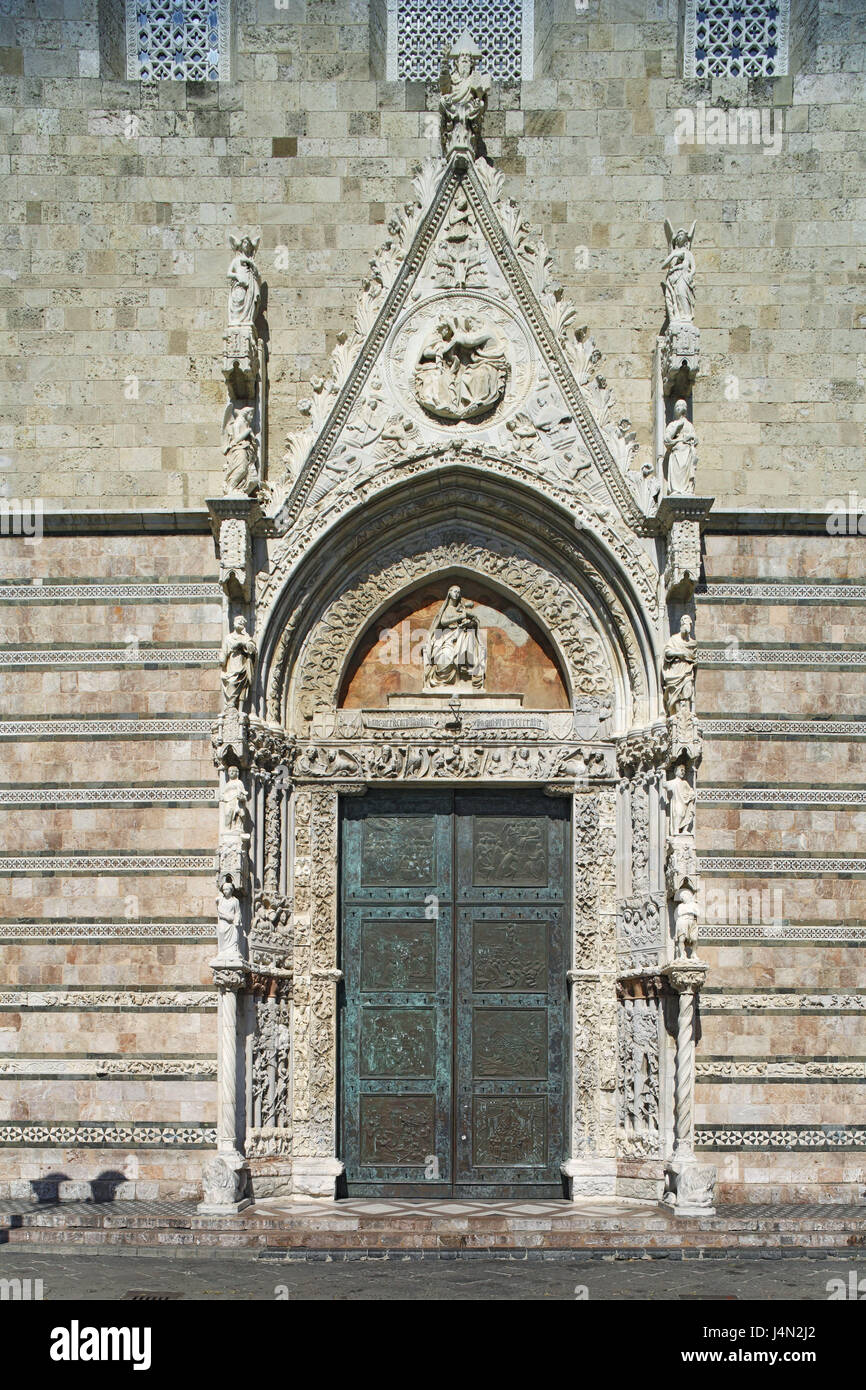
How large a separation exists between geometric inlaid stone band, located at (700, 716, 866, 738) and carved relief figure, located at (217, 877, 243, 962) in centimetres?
444

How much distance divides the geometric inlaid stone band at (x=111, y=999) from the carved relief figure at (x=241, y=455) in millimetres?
4365

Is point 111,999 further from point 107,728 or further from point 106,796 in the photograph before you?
point 107,728

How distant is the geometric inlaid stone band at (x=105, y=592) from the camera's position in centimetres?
1491

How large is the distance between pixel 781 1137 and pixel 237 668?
20.1 feet

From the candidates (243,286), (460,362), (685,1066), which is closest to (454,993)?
(685,1066)

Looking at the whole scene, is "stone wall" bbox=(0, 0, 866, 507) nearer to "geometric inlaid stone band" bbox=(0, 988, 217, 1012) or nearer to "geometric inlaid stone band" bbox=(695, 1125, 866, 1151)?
"geometric inlaid stone band" bbox=(0, 988, 217, 1012)

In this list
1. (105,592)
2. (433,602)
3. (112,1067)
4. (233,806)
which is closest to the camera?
(233,806)

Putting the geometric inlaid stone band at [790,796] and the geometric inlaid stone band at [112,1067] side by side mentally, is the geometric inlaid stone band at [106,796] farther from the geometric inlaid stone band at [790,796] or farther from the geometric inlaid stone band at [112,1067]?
the geometric inlaid stone band at [790,796]

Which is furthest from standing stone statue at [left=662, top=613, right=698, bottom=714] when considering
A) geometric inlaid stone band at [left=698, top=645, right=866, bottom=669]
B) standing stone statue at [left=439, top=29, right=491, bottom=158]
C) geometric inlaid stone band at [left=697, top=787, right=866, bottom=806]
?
standing stone statue at [left=439, top=29, right=491, bottom=158]

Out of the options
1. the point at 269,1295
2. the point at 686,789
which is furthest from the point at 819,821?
the point at 269,1295

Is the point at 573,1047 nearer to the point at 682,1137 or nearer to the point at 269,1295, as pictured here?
the point at 682,1137

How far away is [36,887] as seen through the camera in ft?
47.9

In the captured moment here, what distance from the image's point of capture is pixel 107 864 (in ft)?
47.9

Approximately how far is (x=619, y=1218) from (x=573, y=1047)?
5.84 ft
